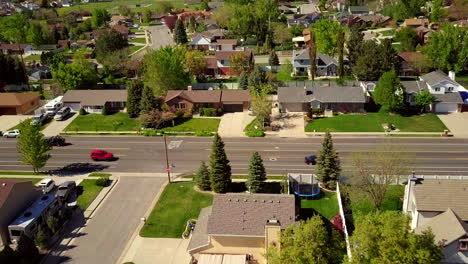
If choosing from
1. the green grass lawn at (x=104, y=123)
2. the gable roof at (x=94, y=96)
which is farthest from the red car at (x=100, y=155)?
the gable roof at (x=94, y=96)

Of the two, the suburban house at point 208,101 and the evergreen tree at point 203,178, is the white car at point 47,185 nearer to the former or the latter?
the evergreen tree at point 203,178

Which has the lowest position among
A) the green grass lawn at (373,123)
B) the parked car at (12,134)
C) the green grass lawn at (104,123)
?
the green grass lawn at (373,123)

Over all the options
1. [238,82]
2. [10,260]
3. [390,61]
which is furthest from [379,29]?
[10,260]

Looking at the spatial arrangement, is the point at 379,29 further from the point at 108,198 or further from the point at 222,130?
the point at 108,198

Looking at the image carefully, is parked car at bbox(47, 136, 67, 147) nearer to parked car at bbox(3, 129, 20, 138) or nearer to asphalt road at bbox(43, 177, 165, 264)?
parked car at bbox(3, 129, 20, 138)

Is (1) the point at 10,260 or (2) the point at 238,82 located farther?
(2) the point at 238,82

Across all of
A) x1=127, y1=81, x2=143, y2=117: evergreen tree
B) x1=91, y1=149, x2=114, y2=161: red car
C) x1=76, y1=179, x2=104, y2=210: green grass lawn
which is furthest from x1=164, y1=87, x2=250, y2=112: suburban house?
x1=76, y1=179, x2=104, y2=210: green grass lawn
